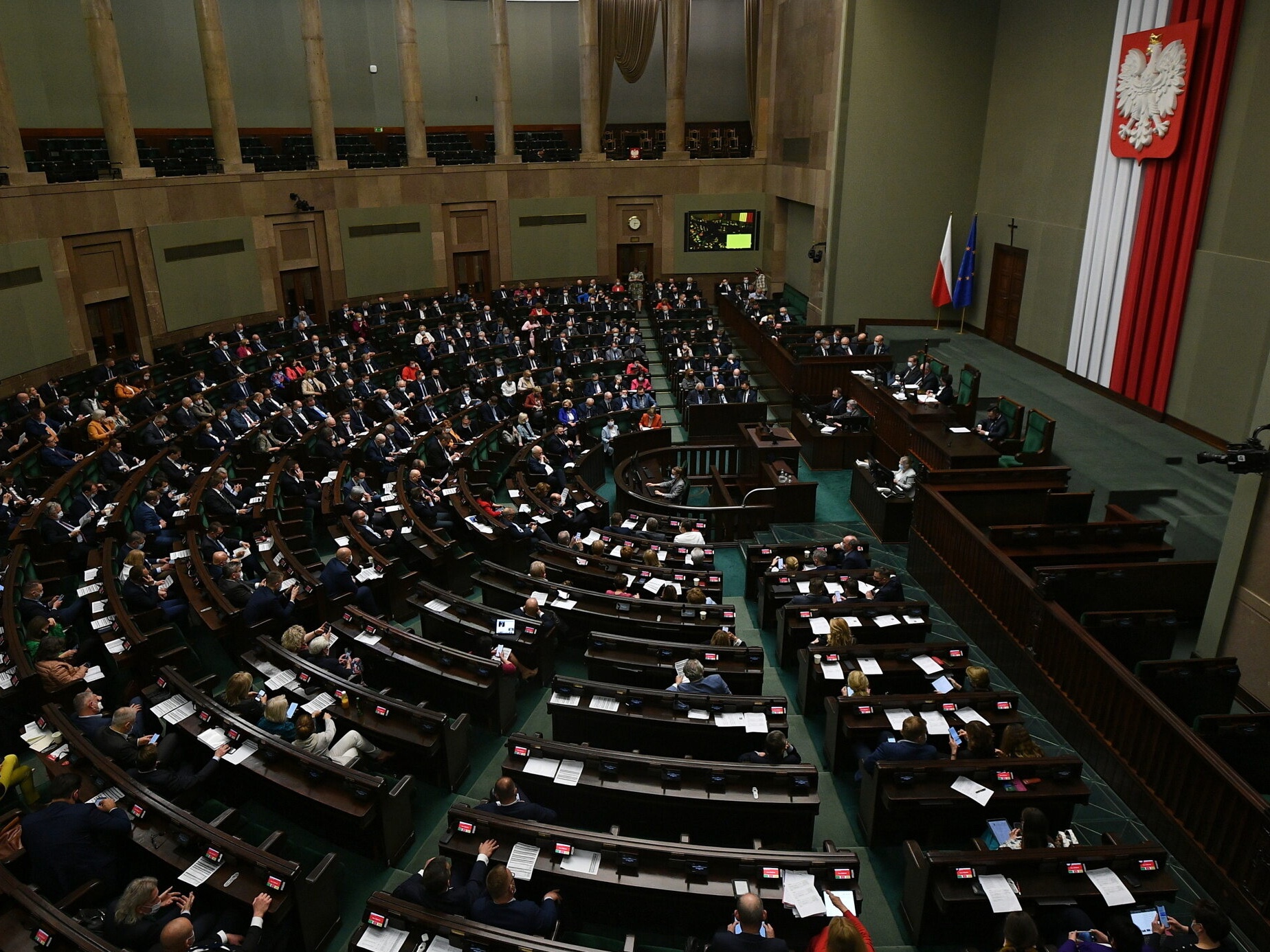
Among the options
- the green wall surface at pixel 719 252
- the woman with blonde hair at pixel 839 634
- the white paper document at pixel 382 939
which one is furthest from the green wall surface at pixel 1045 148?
the white paper document at pixel 382 939

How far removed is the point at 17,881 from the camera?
4.71 m

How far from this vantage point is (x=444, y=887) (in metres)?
4.69

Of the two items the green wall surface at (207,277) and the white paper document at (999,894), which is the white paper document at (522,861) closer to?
the white paper document at (999,894)

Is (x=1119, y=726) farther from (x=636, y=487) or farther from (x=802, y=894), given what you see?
(x=636, y=487)

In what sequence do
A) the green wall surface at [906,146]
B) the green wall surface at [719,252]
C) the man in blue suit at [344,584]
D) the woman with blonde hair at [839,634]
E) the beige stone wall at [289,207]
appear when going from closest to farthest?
1. the woman with blonde hair at [839,634]
2. the man in blue suit at [344,584]
3. the beige stone wall at [289,207]
4. the green wall surface at [906,146]
5. the green wall surface at [719,252]

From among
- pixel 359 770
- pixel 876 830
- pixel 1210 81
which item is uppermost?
pixel 1210 81

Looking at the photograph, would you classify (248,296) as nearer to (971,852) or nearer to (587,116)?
(587,116)

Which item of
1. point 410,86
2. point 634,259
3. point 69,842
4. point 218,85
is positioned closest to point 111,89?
point 218,85

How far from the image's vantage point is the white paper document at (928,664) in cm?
716

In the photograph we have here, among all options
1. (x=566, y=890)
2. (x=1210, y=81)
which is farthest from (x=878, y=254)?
(x=566, y=890)

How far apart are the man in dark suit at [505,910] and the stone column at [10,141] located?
1634cm

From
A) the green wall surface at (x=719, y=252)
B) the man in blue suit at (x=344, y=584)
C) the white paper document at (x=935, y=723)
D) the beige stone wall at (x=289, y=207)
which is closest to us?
the white paper document at (x=935, y=723)

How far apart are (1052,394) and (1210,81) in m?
4.98

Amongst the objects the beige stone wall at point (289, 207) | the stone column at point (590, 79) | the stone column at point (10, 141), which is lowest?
the beige stone wall at point (289, 207)
